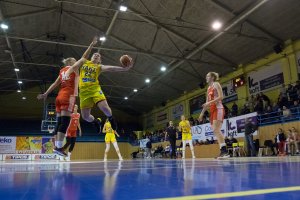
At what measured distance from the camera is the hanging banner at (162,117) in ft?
98.5

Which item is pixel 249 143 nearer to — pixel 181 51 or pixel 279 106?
pixel 279 106

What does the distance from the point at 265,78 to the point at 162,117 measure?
1534 cm

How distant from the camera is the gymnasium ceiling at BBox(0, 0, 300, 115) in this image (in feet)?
44.2

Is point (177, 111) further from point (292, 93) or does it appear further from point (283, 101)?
point (292, 93)

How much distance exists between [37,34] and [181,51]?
10.1 m

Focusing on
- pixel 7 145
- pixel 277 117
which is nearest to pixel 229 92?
pixel 277 117

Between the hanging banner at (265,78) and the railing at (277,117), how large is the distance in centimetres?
256

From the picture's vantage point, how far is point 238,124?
1523 cm

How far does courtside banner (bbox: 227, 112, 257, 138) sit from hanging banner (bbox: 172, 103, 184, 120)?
10.5 meters

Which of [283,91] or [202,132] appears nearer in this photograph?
[283,91]

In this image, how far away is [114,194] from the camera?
5.09 ft

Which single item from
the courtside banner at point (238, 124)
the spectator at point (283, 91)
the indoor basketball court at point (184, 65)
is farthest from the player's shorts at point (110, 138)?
the spectator at point (283, 91)

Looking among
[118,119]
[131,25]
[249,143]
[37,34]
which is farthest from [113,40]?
[118,119]

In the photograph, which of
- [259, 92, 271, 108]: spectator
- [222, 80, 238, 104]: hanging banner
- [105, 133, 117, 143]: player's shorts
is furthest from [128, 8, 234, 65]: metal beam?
[105, 133, 117, 143]: player's shorts
